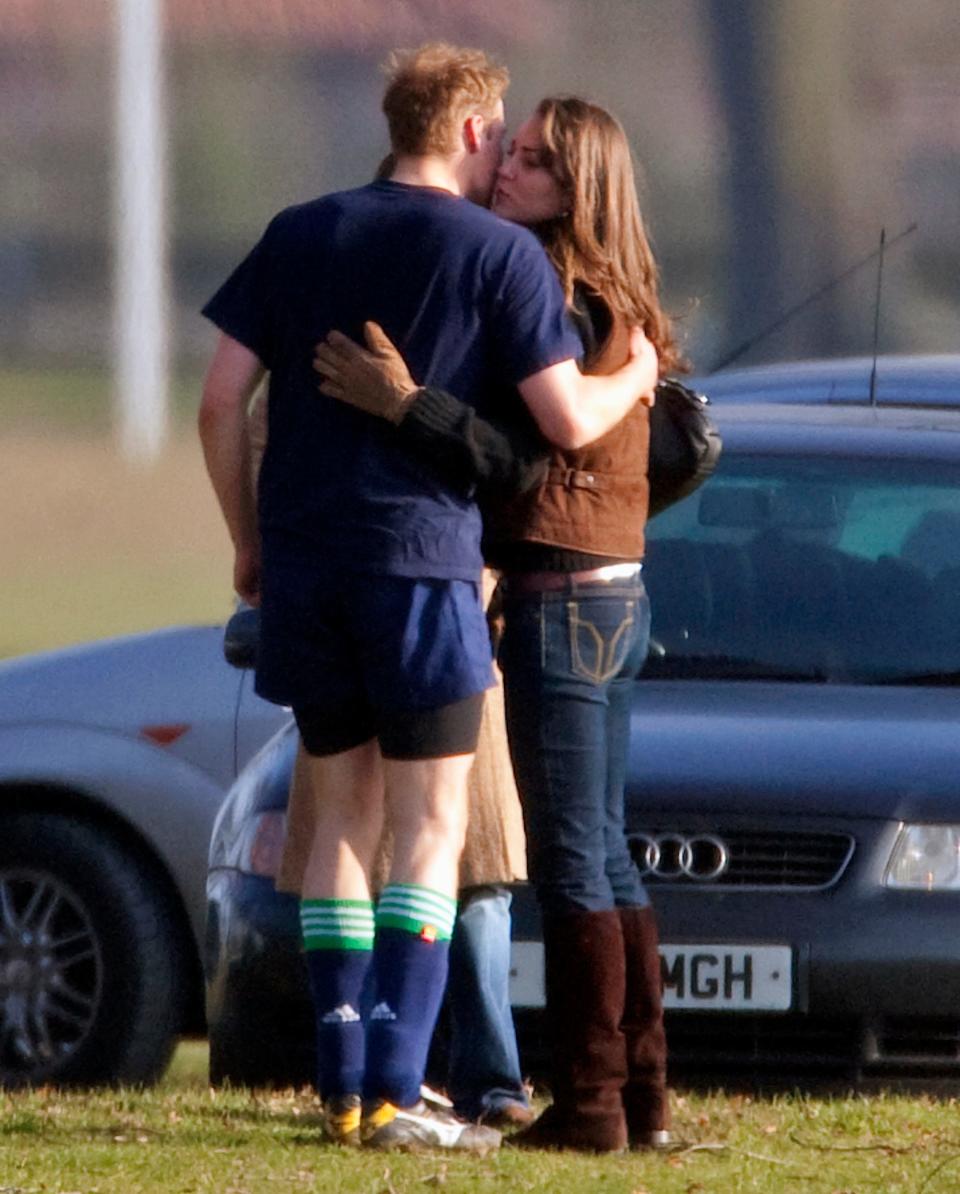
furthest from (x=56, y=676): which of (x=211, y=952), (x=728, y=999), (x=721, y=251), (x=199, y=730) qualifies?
(x=721, y=251)

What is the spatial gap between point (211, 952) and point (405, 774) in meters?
0.95

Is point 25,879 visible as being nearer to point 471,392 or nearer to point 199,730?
point 199,730

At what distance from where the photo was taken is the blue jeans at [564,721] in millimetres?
4227

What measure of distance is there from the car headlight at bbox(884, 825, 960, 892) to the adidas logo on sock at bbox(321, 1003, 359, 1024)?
973 mm

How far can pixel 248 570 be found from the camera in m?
4.47

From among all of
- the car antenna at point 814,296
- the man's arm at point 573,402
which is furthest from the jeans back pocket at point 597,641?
the car antenna at point 814,296

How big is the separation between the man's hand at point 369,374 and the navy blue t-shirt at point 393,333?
4 cm

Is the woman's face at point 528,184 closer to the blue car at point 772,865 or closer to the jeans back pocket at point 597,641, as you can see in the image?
the jeans back pocket at point 597,641

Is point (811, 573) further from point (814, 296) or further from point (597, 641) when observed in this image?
point (597, 641)

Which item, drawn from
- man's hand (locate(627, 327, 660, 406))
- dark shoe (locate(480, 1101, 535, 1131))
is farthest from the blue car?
man's hand (locate(627, 327, 660, 406))

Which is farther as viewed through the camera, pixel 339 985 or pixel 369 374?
pixel 339 985

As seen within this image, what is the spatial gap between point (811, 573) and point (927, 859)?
954 millimetres

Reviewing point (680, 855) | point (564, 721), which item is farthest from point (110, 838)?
point (564, 721)

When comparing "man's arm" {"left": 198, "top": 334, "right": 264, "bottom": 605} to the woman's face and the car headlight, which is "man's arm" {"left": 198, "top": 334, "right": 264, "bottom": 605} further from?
the car headlight
